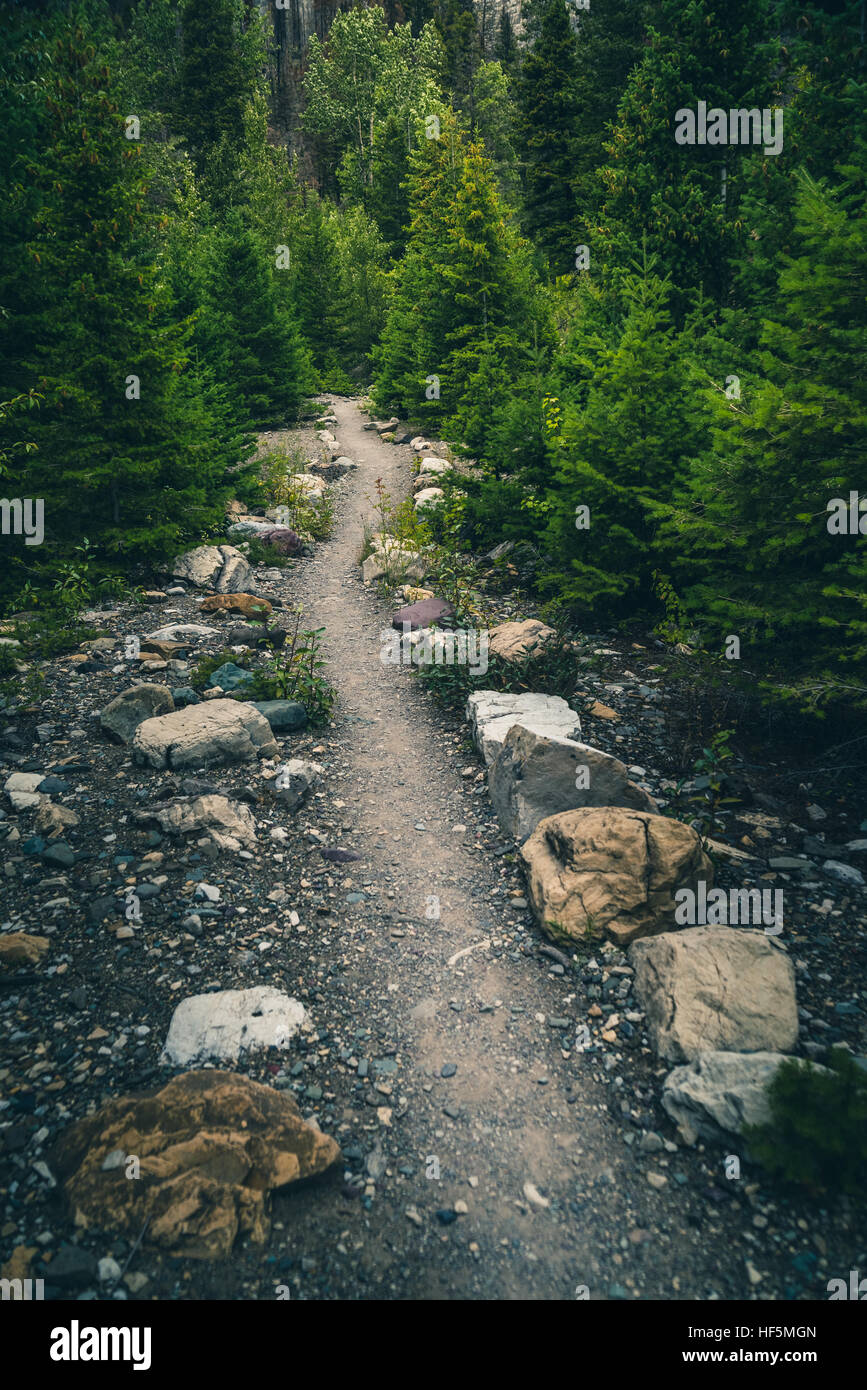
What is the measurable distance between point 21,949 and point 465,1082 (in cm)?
313

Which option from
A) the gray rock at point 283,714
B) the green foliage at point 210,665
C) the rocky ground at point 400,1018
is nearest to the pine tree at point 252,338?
the green foliage at point 210,665

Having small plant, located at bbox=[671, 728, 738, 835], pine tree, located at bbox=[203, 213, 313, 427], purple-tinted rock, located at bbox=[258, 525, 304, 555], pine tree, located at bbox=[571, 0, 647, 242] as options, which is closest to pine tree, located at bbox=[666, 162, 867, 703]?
small plant, located at bbox=[671, 728, 738, 835]

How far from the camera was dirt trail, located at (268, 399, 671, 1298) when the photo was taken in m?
3.22

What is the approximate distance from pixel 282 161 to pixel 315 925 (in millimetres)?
57033

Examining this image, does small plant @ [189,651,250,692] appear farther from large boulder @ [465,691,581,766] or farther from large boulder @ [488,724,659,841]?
large boulder @ [488,724,659,841]

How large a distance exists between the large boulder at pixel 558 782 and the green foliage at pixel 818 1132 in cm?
267

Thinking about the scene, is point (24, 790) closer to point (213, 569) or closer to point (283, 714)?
point (283, 714)

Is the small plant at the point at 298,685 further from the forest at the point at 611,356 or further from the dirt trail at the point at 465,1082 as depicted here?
the forest at the point at 611,356

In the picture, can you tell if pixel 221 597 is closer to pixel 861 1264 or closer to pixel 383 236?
→ pixel 861 1264

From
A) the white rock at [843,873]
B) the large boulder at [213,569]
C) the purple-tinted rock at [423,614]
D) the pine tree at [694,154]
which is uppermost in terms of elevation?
the pine tree at [694,154]

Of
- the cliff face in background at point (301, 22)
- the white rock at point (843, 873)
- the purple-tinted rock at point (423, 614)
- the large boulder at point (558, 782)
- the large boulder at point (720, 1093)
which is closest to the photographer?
the large boulder at point (720, 1093)

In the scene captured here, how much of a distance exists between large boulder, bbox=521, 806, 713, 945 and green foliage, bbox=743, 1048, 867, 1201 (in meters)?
1.58

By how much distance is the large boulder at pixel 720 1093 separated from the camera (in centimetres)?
346

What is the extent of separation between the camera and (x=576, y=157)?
92.5 feet
